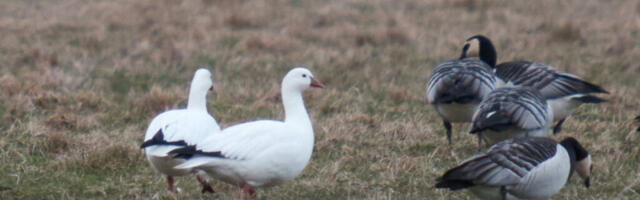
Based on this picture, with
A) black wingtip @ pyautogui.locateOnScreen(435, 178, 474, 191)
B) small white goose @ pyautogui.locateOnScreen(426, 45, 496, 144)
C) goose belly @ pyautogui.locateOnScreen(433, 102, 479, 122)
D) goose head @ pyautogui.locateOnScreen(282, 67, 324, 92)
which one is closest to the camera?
black wingtip @ pyautogui.locateOnScreen(435, 178, 474, 191)

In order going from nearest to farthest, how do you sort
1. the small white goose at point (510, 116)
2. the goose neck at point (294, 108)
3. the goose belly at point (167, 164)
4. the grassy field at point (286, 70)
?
Result: the goose belly at point (167, 164)
the goose neck at point (294, 108)
the small white goose at point (510, 116)
the grassy field at point (286, 70)

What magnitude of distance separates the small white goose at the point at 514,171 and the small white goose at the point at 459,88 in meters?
1.31

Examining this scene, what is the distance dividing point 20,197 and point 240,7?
784cm

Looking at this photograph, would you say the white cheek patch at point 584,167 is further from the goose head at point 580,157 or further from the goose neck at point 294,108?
the goose neck at point 294,108

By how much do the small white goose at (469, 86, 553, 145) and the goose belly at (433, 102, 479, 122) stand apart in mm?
417

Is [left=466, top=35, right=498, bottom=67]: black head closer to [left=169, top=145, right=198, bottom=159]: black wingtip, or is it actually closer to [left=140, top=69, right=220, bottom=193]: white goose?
[left=140, top=69, right=220, bottom=193]: white goose

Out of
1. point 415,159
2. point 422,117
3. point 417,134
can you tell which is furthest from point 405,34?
point 415,159

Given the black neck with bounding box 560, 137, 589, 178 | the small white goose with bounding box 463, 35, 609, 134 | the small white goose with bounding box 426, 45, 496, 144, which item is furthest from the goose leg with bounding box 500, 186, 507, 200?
the small white goose with bounding box 463, 35, 609, 134

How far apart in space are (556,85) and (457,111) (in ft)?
2.92

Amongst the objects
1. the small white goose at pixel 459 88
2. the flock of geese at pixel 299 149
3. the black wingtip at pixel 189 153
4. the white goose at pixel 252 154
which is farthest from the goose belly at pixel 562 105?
the black wingtip at pixel 189 153

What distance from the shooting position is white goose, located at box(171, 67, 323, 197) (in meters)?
4.68

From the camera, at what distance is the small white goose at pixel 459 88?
6.26m

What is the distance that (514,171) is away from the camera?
4629 mm

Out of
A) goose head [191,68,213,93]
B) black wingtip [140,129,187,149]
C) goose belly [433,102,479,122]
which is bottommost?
goose belly [433,102,479,122]
